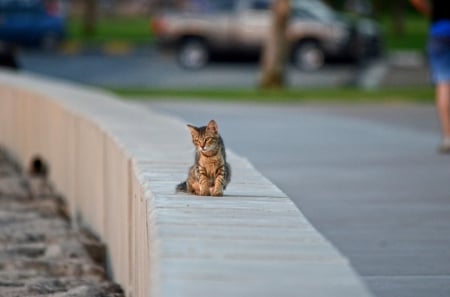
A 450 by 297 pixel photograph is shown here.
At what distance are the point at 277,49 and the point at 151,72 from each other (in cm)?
780

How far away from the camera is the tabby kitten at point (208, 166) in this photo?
686 centimetres

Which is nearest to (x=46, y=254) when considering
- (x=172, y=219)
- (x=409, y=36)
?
(x=172, y=219)

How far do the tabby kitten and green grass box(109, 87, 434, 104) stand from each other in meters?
17.2

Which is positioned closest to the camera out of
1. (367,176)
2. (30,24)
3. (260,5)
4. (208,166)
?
(208,166)

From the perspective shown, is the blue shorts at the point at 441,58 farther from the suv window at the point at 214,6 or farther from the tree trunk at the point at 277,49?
the suv window at the point at 214,6

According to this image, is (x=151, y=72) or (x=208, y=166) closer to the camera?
(x=208, y=166)

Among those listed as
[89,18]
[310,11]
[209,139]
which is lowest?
[89,18]

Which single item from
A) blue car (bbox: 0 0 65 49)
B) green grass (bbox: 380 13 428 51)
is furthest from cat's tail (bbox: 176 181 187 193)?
green grass (bbox: 380 13 428 51)

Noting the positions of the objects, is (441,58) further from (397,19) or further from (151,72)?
(397,19)

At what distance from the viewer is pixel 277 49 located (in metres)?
29.3

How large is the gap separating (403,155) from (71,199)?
151 inches

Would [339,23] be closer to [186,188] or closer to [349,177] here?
[349,177]

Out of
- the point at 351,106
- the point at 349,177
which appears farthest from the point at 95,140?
the point at 351,106

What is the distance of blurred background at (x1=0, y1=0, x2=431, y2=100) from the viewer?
34594 mm
